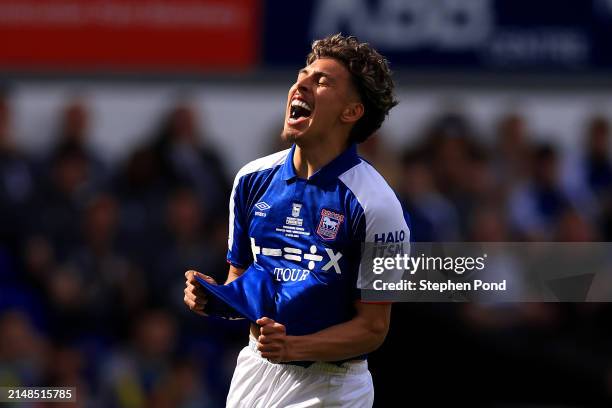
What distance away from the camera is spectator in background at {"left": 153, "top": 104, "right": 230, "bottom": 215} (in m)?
10.2

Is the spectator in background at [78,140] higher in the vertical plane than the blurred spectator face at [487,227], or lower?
higher

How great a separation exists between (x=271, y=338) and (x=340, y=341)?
0.30 meters

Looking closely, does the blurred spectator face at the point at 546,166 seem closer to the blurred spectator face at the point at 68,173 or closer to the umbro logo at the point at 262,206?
the blurred spectator face at the point at 68,173

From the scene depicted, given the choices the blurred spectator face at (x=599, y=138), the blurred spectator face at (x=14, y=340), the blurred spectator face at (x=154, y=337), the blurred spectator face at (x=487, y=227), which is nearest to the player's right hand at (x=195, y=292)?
the blurred spectator face at (x=14, y=340)

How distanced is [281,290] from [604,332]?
5127 millimetres

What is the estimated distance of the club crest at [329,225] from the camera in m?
4.71

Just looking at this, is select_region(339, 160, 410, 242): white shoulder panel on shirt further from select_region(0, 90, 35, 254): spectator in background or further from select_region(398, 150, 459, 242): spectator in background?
select_region(0, 90, 35, 254): spectator in background

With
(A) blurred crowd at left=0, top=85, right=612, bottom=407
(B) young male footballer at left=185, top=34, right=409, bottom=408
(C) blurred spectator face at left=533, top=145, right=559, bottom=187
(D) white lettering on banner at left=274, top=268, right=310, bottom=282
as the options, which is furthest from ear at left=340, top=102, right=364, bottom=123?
(C) blurred spectator face at left=533, top=145, right=559, bottom=187

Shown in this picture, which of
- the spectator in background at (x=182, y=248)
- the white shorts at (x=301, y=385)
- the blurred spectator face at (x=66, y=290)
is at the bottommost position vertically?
the blurred spectator face at (x=66, y=290)

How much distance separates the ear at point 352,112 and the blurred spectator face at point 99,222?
526cm

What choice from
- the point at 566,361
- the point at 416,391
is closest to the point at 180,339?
the point at 416,391

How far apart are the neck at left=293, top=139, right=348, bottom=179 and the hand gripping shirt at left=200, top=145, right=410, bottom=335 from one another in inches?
1.0

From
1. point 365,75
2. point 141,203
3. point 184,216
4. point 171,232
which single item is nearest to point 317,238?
point 365,75

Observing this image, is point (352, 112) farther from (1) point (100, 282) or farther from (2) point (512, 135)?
(2) point (512, 135)
